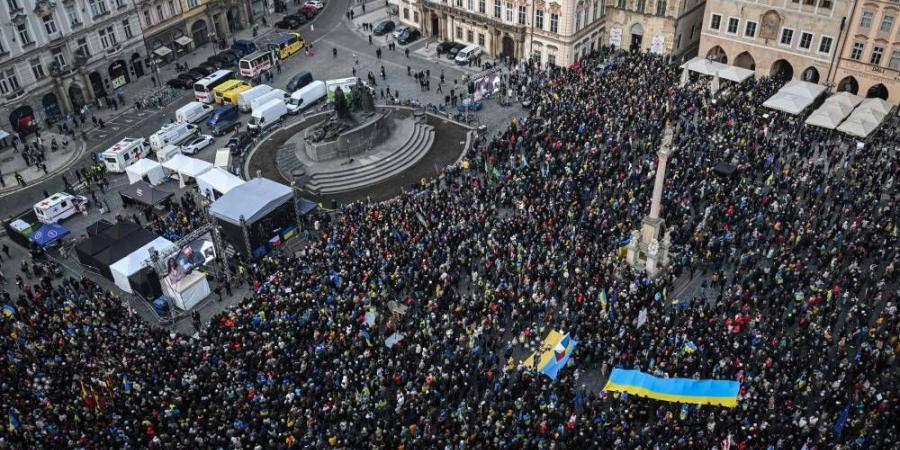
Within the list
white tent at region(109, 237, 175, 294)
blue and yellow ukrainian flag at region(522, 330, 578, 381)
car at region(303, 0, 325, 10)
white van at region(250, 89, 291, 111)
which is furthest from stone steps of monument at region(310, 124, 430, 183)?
car at region(303, 0, 325, 10)

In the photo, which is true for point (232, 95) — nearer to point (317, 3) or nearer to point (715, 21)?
point (317, 3)

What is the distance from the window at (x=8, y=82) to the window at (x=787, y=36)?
239ft

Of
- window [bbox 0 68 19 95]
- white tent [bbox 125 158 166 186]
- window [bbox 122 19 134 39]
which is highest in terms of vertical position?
window [bbox 122 19 134 39]

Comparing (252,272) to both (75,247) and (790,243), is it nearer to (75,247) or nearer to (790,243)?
(75,247)

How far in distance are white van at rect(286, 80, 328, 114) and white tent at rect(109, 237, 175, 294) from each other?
87.3 feet

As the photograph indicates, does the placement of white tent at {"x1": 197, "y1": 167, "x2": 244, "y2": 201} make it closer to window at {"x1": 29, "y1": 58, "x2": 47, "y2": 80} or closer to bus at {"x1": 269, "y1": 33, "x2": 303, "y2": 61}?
window at {"x1": 29, "y1": 58, "x2": 47, "y2": 80}

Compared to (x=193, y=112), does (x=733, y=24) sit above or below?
above

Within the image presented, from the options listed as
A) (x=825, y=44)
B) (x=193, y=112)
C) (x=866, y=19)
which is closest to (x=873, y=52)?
(x=866, y=19)

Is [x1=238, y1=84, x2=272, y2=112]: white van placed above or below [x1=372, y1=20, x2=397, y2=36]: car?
below

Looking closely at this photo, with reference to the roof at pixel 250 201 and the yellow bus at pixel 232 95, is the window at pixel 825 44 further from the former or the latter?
the yellow bus at pixel 232 95

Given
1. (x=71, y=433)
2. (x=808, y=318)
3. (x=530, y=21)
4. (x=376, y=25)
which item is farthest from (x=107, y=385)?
(x=376, y=25)

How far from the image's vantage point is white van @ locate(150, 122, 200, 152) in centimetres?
6384

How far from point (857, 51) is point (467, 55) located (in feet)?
125

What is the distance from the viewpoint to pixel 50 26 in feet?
226
